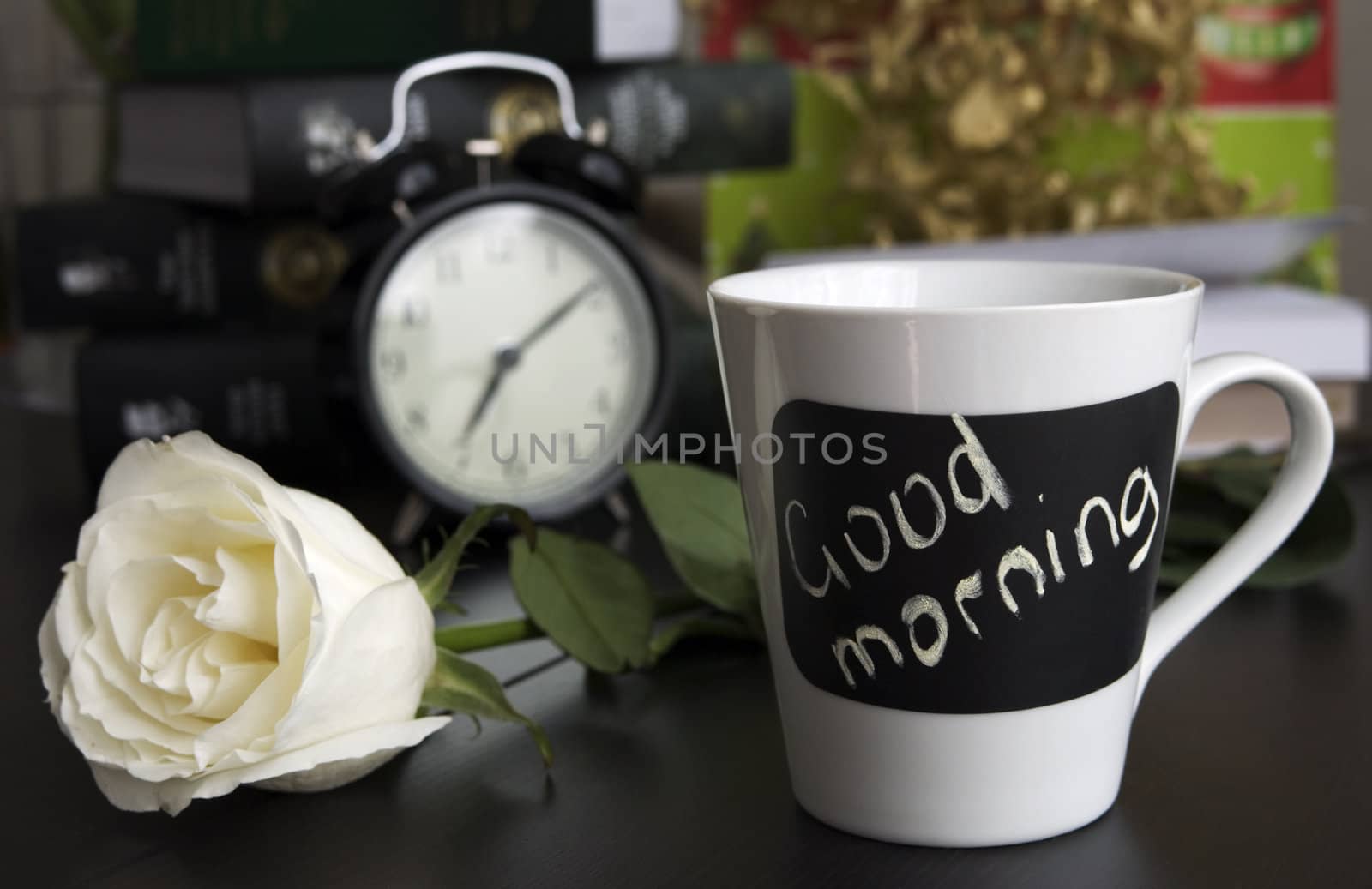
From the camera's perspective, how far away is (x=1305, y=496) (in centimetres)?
42

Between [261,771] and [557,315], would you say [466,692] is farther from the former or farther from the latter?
[557,315]

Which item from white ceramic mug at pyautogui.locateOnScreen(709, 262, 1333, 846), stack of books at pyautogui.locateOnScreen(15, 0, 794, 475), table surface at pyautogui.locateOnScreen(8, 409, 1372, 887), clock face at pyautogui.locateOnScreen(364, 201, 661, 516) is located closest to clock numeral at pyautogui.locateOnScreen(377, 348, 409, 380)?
clock face at pyautogui.locateOnScreen(364, 201, 661, 516)

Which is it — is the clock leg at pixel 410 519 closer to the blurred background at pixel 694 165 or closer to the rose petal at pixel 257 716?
the blurred background at pixel 694 165

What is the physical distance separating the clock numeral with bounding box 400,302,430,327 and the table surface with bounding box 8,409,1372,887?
0.77ft

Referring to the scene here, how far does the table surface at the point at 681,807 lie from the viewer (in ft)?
1.20

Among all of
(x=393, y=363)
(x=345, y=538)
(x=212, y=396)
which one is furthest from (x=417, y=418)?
(x=345, y=538)

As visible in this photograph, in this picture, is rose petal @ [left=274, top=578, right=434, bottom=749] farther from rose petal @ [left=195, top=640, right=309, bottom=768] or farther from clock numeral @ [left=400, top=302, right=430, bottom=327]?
clock numeral @ [left=400, top=302, right=430, bottom=327]

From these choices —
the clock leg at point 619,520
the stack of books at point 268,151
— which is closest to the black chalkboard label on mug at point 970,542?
the clock leg at point 619,520

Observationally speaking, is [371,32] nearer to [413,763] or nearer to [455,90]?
[455,90]

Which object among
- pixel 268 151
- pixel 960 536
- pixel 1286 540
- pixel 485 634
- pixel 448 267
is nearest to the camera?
pixel 960 536

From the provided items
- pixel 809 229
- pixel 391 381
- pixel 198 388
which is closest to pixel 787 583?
pixel 391 381

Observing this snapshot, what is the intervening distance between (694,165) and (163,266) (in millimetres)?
358

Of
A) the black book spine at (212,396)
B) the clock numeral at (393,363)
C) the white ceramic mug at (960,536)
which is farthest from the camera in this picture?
the black book spine at (212,396)

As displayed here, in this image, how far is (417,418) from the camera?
700mm
